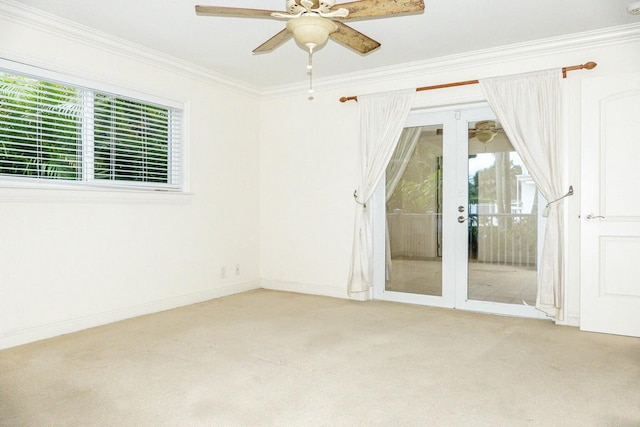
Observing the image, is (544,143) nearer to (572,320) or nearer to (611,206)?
(611,206)

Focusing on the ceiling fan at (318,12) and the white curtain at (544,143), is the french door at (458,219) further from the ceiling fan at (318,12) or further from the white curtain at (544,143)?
the ceiling fan at (318,12)

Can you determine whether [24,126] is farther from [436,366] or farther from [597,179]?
[597,179]

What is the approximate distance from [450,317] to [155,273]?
9.77ft

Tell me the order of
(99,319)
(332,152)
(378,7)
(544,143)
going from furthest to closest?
(332,152) → (544,143) → (99,319) → (378,7)

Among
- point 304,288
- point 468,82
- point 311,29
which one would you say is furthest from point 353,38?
point 304,288

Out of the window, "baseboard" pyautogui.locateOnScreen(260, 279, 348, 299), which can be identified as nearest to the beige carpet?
"baseboard" pyautogui.locateOnScreen(260, 279, 348, 299)

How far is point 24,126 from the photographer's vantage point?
11.5ft

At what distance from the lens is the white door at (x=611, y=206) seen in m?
3.66

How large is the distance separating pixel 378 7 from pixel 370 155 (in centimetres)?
249

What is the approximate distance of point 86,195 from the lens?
152 inches

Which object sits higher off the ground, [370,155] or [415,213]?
[370,155]

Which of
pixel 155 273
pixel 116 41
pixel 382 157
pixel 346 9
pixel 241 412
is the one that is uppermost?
pixel 116 41

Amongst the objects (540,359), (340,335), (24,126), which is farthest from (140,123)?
(540,359)

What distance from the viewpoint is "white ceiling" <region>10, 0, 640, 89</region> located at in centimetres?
342
